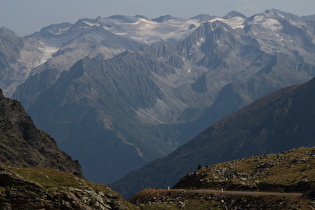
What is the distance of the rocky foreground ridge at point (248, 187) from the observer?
250ft

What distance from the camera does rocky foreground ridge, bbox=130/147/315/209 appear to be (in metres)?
76.2

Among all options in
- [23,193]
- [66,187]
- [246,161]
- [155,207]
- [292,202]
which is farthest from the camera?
[246,161]

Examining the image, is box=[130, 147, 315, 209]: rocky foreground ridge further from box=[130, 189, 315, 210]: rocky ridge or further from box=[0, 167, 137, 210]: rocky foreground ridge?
box=[0, 167, 137, 210]: rocky foreground ridge

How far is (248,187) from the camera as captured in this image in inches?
3398

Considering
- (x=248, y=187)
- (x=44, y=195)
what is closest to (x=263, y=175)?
(x=248, y=187)

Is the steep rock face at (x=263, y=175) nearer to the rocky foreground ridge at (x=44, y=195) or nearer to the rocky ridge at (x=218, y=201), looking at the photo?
the rocky ridge at (x=218, y=201)

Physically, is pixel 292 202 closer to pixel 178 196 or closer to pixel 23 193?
pixel 178 196

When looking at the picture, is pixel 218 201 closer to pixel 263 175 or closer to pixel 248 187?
pixel 248 187

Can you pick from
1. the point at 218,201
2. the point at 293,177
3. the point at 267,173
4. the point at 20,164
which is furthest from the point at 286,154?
the point at 20,164

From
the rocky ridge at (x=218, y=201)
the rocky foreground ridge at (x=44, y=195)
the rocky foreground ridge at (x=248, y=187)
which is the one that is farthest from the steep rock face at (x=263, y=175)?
the rocky foreground ridge at (x=44, y=195)

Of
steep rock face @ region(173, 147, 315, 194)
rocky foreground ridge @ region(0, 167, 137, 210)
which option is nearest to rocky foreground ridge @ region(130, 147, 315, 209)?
steep rock face @ region(173, 147, 315, 194)

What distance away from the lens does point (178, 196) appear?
8812 cm

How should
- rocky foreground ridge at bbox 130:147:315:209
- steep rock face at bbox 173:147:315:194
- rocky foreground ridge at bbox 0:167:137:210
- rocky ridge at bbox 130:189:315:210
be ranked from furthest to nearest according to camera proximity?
steep rock face at bbox 173:147:315:194 → rocky foreground ridge at bbox 130:147:315:209 → rocky ridge at bbox 130:189:315:210 → rocky foreground ridge at bbox 0:167:137:210

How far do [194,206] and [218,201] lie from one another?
3.38 m
